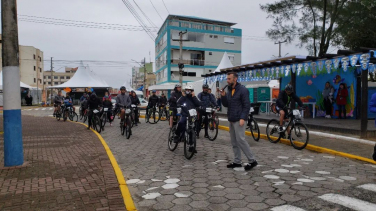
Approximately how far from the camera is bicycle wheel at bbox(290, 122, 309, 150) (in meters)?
7.99

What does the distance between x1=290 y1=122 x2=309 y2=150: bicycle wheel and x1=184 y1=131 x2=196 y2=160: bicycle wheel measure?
3198 mm

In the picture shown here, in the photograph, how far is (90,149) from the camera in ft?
26.9

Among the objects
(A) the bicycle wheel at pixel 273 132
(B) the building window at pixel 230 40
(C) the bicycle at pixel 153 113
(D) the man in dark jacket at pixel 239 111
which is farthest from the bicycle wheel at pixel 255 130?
(B) the building window at pixel 230 40

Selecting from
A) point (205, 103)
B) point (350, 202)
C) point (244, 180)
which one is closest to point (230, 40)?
point (205, 103)

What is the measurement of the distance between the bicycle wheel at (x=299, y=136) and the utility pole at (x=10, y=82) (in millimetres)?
6995

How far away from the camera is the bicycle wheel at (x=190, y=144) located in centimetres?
687

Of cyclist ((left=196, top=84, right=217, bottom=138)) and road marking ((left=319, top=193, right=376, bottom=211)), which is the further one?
cyclist ((left=196, top=84, right=217, bottom=138))

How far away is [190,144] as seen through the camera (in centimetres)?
695

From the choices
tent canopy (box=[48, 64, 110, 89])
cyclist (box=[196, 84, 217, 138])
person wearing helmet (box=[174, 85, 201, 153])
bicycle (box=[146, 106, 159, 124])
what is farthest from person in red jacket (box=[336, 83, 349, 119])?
tent canopy (box=[48, 64, 110, 89])

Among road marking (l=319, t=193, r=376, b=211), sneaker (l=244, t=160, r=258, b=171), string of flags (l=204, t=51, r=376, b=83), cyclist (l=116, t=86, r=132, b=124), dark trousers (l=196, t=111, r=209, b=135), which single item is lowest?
road marking (l=319, t=193, r=376, b=211)

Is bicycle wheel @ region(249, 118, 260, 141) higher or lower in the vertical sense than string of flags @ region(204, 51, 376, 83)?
lower

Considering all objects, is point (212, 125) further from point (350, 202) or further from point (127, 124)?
point (350, 202)

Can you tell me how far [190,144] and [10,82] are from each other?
4100 mm

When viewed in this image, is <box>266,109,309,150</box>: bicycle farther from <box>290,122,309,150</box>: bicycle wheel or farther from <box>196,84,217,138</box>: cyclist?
<box>196,84,217,138</box>: cyclist
